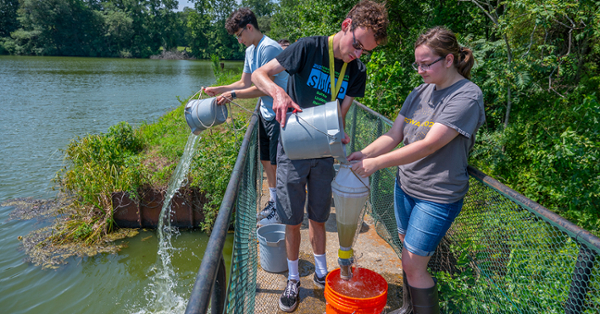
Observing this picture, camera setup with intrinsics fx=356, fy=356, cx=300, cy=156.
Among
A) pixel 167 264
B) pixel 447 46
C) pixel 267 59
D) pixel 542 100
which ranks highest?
pixel 447 46

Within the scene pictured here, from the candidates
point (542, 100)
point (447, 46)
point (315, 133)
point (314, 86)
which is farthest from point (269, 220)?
point (542, 100)

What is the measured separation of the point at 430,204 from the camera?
1.73 m

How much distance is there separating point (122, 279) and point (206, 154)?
Result: 2.01m

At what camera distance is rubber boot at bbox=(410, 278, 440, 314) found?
182 cm

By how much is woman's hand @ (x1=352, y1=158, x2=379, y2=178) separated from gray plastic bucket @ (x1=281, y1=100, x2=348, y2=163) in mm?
106

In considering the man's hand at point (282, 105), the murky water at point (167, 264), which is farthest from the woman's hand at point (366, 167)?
the murky water at point (167, 264)

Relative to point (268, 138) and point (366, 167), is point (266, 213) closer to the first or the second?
point (268, 138)

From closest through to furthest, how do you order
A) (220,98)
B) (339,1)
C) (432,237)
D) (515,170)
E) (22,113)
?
(432,237) → (220,98) → (515,170) → (339,1) → (22,113)

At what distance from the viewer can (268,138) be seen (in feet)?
11.4

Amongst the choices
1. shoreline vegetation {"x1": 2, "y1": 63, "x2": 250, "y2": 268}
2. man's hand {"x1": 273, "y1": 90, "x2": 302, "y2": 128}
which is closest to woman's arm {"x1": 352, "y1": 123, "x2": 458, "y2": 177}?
man's hand {"x1": 273, "y1": 90, "x2": 302, "y2": 128}

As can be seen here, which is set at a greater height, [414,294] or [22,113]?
[414,294]

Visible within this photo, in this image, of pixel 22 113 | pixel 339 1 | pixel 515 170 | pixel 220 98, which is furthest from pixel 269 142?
pixel 22 113

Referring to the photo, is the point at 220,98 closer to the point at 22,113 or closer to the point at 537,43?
the point at 537,43

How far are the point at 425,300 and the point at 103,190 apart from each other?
200 inches
